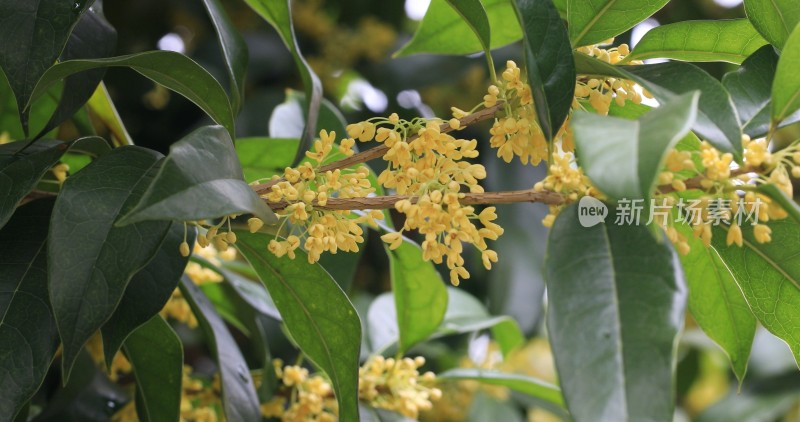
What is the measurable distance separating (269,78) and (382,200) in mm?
1375

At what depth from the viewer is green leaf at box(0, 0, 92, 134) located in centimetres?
68

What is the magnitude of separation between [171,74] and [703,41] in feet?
1.69

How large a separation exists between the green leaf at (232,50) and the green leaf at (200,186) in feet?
0.80

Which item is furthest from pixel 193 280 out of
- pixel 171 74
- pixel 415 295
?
pixel 171 74

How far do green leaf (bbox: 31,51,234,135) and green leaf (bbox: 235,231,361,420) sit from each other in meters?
0.13

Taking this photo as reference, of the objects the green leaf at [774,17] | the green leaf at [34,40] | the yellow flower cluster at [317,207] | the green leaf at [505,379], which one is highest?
the green leaf at [774,17]

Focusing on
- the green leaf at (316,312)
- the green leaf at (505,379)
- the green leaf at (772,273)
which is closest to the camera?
the green leaf at (772,273)

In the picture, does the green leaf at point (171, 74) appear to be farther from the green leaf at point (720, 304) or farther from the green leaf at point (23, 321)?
the green leaf at point (720, 304)

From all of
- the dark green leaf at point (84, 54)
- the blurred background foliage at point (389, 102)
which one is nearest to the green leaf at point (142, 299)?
the dark green leaf at point (84, 54)

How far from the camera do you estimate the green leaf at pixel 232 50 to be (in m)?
0.86

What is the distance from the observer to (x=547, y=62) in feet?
2.18

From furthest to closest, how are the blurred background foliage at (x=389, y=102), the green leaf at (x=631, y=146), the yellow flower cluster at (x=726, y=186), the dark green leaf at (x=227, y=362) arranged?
the blurred background foliage at (x=389, y=102), the dark green leaf at (x=227, y=362), the yellow flower cluster at (x=726, y=186), the green leaf at (x=631, y=146)

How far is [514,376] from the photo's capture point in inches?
46.9

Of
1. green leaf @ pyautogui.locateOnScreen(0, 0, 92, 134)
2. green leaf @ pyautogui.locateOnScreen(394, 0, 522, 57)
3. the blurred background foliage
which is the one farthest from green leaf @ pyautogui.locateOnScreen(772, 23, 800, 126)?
the blurred background foliage
